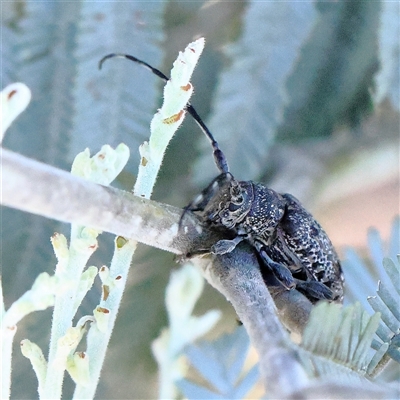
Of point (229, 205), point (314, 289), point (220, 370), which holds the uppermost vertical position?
point (229, 205)

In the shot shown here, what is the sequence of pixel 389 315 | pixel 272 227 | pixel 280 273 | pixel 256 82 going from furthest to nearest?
pixel 256 82 → pixel 272 227 → pixel 280 273 → pixel 389 315

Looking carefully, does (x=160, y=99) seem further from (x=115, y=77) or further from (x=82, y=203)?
(x=82, y=203)

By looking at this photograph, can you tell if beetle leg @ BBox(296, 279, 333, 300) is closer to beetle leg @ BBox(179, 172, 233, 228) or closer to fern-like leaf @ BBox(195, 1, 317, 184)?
beetle leg @ BBox(179, 172, 233, 228)

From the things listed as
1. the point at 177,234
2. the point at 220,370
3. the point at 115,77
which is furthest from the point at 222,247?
the point at 115,77

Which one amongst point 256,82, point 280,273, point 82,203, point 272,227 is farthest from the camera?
point 256,82

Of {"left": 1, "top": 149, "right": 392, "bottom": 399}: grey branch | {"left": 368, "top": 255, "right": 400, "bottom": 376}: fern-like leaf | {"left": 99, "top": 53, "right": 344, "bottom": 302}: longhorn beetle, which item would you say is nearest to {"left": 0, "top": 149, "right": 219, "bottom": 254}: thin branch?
{"left": 1, "top": 149, "right": 392, "bottom": 399}: grey branch

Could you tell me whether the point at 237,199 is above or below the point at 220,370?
above
